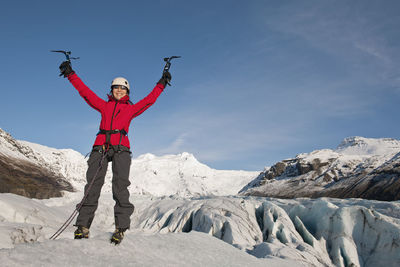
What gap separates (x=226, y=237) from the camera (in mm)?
14797

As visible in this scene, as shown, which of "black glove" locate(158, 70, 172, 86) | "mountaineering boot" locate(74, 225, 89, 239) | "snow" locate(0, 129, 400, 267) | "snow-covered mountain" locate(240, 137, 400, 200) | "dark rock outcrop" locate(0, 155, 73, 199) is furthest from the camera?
"snow-covered mountain" locate(240, 137, 400, 200)

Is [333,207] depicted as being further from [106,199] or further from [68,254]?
[106,199]

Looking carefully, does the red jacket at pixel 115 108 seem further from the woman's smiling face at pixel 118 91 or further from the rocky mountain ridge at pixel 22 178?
the rocky mountain ridge at pixel 22 178

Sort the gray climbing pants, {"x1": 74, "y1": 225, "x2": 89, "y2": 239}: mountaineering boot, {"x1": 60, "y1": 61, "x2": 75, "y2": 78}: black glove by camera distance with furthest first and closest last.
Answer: {"x1": 60, "y1": 61, "x2": 75, "y2": 78}: black glove < the gray climbing pants < {"x1": 74, "y1": 225, "x2": 89, "y2": 239}: mountaineering boot

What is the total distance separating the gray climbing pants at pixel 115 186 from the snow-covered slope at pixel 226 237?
368mm

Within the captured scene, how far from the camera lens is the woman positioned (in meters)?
4.62

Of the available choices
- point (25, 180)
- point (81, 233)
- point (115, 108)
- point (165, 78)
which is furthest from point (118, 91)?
point (25, 180)

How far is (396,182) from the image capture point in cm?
6225

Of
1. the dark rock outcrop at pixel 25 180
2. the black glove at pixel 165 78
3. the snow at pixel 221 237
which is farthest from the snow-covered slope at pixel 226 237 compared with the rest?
the dark rock outcrop at pixel 25 180

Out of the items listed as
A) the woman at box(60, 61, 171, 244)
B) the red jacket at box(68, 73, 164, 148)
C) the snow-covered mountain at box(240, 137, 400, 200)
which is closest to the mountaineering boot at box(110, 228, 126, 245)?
the woman at box(60, 61, 171, 244)

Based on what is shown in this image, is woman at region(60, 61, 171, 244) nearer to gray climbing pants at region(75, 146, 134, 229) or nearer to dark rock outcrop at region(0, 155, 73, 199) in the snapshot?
gray climbing pants at region(75, 146, 134, 229)

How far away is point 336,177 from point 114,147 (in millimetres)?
94730

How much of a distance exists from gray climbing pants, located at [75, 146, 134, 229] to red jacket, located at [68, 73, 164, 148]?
23 centimetres

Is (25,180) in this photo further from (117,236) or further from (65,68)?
(117,236)
